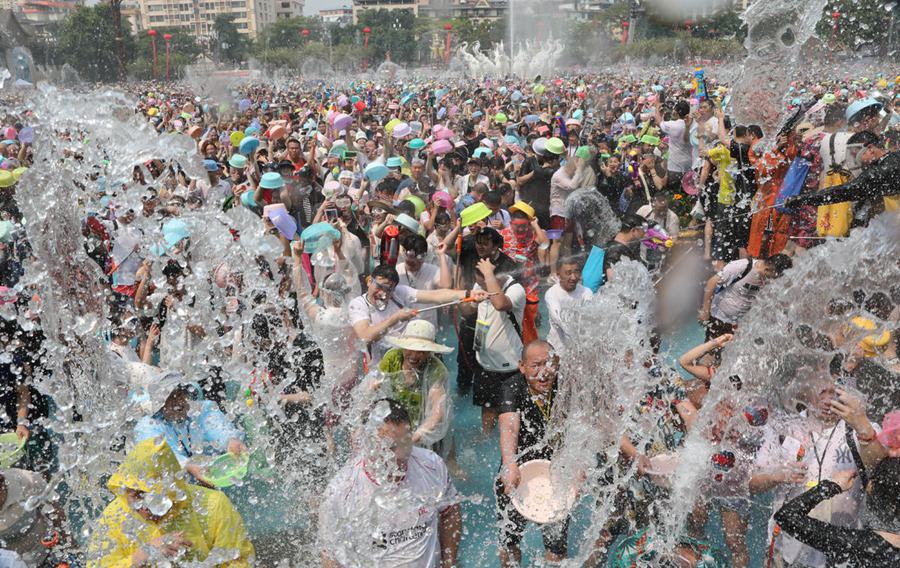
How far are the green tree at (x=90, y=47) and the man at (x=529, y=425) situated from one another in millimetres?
58029

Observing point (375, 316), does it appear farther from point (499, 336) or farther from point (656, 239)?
point (656, 239)

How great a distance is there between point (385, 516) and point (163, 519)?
933 mm

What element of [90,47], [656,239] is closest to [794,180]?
[656,239]

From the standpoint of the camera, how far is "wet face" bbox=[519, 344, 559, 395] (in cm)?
410

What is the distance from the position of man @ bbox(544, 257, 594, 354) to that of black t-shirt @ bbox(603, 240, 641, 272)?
731 mm

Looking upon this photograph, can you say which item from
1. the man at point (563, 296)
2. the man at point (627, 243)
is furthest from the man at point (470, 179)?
the man at point (563, 296)

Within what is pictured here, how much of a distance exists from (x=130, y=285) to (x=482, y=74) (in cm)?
4508

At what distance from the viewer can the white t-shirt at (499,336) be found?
5.00 m

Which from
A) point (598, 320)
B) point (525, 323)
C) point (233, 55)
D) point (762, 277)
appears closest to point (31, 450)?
point (525, 323)

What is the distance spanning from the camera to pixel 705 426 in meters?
4.23

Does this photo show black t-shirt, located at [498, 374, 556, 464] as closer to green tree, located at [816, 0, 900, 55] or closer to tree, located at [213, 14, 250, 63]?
green tree, located at [816, 0, 900, 55]

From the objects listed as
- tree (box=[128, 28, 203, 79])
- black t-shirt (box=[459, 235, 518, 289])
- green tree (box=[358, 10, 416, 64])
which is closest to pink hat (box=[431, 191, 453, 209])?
black t-shirt (box=[459, 235, 518, 289])

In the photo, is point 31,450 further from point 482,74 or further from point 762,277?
point 482,74

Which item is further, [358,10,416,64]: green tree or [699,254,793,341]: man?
[358,10,416,64]: green tree
